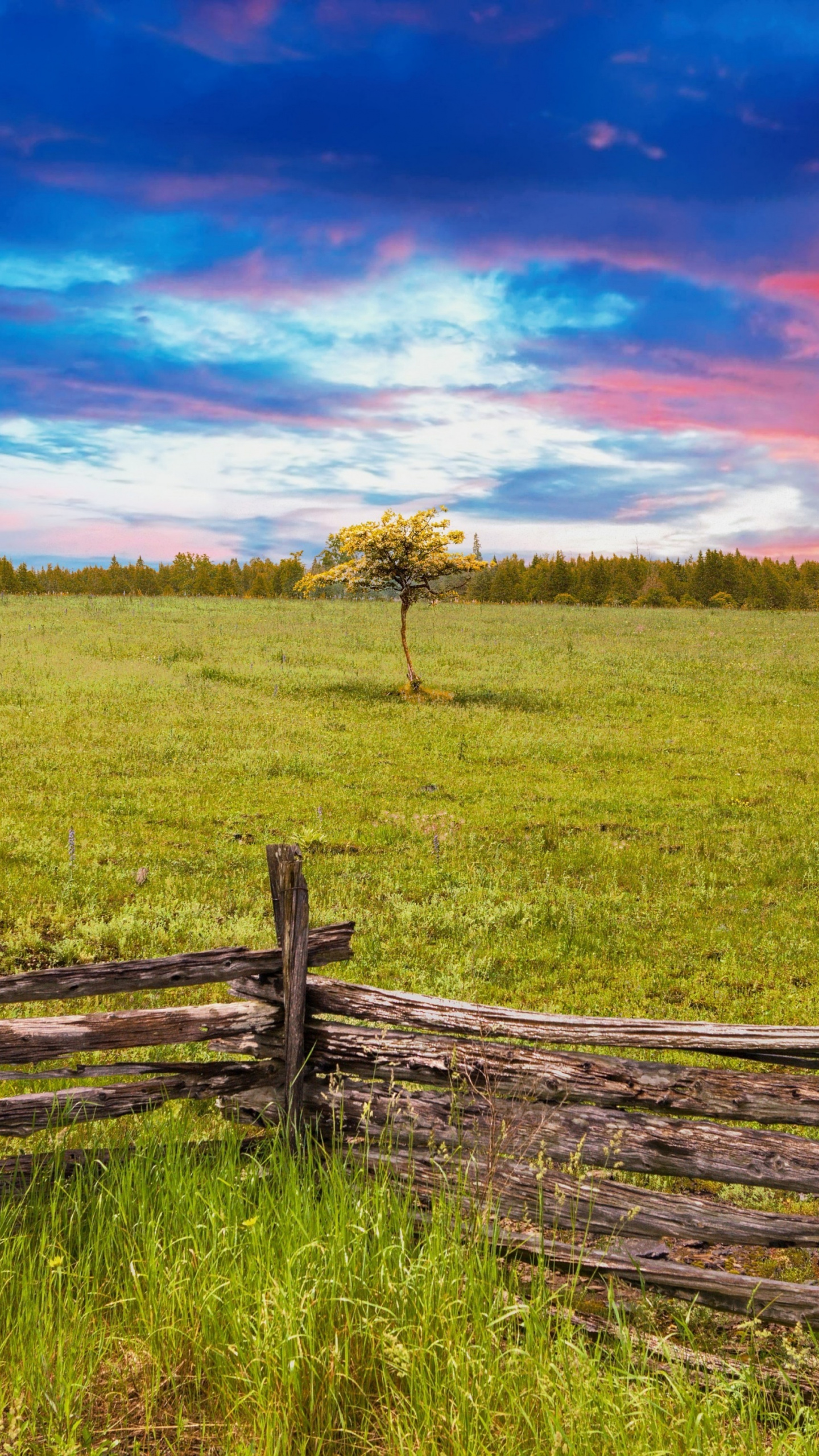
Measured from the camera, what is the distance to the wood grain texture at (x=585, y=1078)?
420cm

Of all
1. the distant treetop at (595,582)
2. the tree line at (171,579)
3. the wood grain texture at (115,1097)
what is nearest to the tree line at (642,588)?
the distant treetop at (595,582)

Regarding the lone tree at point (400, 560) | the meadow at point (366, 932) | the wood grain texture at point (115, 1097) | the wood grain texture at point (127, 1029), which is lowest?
the meadow at point (366, 932)

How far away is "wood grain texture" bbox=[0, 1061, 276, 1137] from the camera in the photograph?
454cm

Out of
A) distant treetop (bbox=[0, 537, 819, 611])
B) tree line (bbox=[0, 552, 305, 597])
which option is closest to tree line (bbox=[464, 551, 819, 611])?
distant treetop (bbox=[0, 537, 819, 611])

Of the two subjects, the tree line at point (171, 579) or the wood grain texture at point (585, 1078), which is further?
the tree line at point (171, 579)

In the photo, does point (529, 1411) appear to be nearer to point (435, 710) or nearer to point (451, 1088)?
point (451, 1088)

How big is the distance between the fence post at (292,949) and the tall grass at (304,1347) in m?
0.51

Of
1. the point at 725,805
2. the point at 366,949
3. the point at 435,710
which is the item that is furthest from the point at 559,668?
the point at 366,949

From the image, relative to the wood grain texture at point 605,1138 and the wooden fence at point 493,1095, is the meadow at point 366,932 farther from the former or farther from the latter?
the wood grain texture at point 605,1138

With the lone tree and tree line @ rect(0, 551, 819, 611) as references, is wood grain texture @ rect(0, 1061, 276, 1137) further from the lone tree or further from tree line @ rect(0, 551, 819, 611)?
tree line @ rect(0, 551, 819, 611)

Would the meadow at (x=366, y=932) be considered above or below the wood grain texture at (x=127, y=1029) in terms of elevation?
below

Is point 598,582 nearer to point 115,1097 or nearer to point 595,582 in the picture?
point 595,582

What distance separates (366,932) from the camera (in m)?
11.1

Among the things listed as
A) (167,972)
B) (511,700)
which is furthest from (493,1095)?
(511,700)
